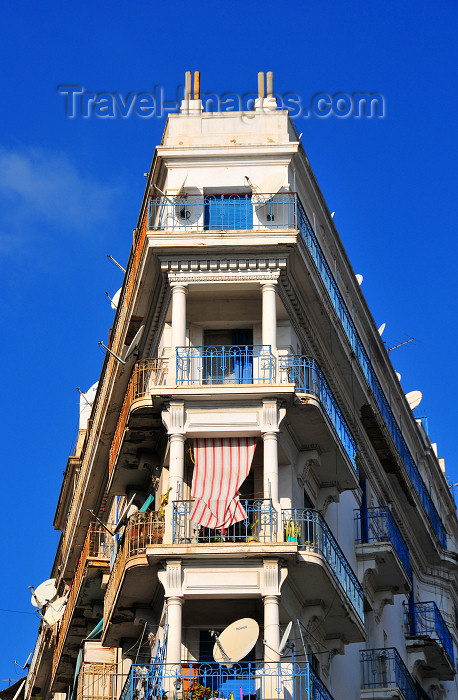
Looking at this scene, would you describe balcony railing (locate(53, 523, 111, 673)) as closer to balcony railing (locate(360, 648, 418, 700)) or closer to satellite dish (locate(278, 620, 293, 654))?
balcony railing (locate(360, 648, 418, 700))

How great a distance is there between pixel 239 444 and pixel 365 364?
9.23 m

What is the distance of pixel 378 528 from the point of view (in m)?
40.0

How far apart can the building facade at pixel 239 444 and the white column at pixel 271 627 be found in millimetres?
29

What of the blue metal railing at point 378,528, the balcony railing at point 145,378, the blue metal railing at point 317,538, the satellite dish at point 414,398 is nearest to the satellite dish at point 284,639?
the blue metal railing at point 317,538

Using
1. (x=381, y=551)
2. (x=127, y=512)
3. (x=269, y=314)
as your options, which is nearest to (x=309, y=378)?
(x=269, y=314)

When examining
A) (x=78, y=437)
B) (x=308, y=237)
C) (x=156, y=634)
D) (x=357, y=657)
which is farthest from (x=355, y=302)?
(x=78, y=437)

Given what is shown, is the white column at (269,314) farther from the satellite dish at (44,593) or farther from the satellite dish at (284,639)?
the satellite dish at (44,593)

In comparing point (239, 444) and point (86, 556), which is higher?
point (86, 556)

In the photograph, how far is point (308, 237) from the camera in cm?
3366

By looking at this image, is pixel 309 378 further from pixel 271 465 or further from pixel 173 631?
pixel 173 631

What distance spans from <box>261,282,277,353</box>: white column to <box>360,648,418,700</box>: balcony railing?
35.1 feet

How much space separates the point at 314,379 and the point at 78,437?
21594 mm

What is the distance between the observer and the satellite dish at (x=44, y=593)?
143ft

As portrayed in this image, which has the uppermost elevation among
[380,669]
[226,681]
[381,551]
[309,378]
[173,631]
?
[309,378]
